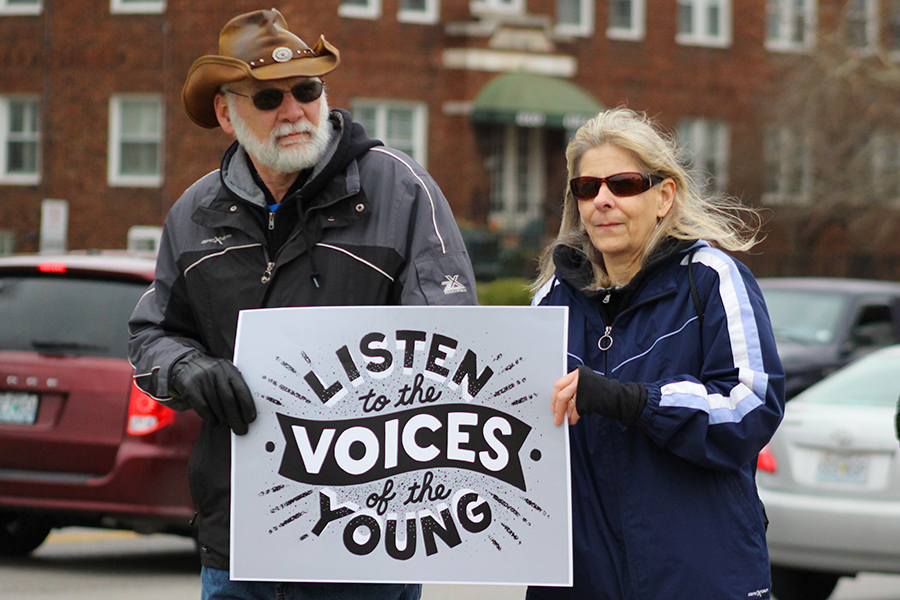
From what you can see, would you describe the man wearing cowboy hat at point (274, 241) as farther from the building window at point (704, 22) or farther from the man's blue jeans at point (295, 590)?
the building window at point (704, 22)

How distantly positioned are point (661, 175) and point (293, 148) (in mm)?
892

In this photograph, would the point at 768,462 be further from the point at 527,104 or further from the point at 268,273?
the point at 527,104

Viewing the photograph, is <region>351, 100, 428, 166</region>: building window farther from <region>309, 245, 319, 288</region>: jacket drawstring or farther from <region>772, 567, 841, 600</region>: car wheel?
<region>309, 245, 319, 288</region>: jacket drawstring

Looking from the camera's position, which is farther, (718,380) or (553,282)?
(553,282)

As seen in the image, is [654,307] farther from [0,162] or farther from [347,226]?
[0,162]

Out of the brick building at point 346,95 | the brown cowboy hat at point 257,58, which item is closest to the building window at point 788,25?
the brick building at point 346,95

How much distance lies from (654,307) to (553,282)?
1.07 feet

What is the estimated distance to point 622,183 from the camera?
3.30m

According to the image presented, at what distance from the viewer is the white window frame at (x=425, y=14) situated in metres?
28.4

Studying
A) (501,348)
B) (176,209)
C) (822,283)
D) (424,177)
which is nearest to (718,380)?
(501,348)

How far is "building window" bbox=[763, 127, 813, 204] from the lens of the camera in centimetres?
3005

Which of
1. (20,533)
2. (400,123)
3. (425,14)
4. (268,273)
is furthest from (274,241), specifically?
(425,14)

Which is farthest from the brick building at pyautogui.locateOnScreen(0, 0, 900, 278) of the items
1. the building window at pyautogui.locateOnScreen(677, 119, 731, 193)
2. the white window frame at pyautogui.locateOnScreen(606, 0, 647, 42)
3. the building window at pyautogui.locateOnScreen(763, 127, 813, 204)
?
the building window at pyautogui.locateOnScreen(677, 119, 731, 193)

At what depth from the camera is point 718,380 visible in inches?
122
